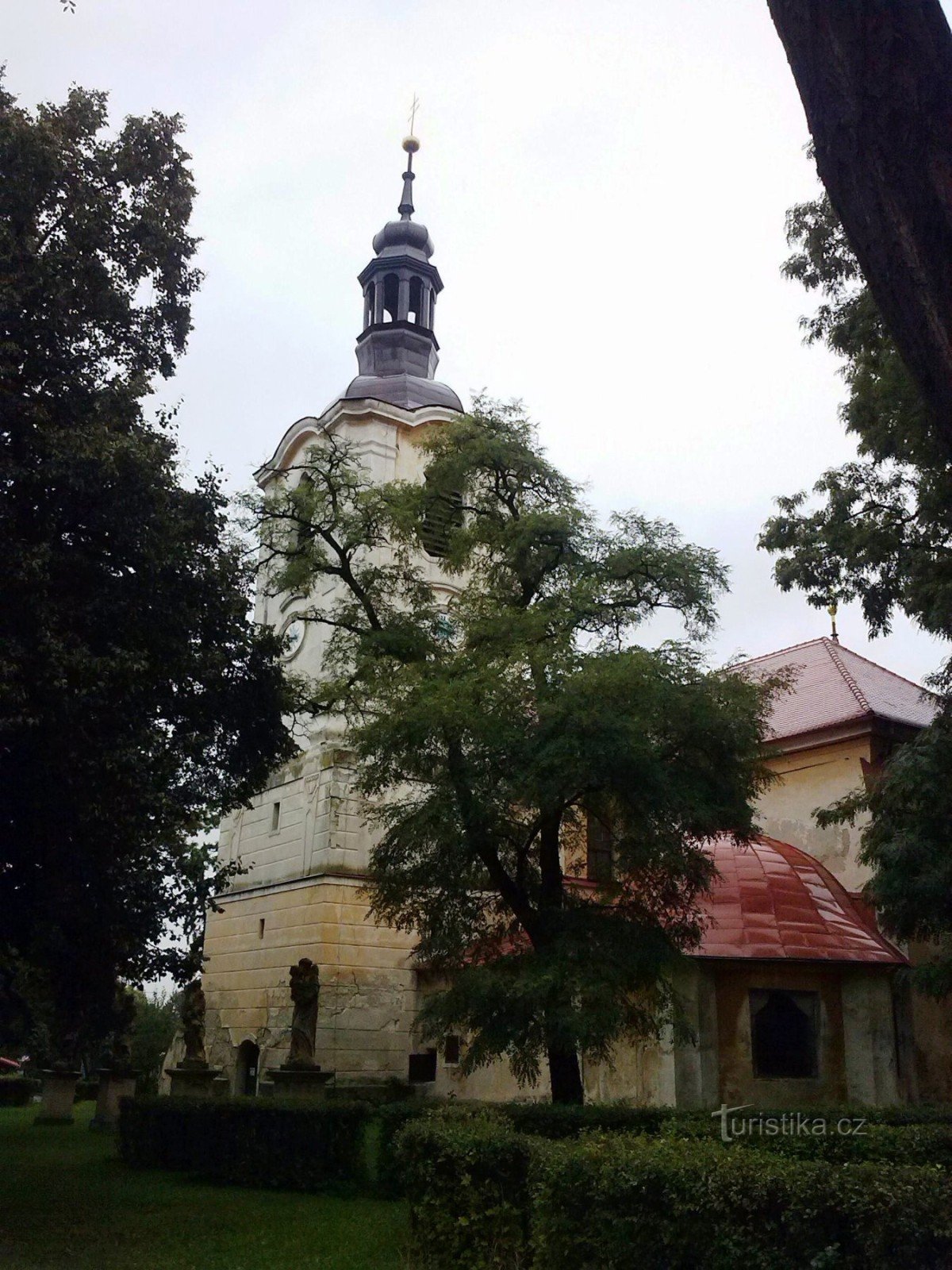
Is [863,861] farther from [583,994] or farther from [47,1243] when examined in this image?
[47,1243]

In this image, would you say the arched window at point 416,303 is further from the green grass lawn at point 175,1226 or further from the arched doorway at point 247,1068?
the green grass lawn at point 175,1226

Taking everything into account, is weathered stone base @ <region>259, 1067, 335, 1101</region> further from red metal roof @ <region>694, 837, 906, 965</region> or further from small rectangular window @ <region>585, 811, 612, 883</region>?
red metal roof @ <region>694, 837, 906, 965</region>

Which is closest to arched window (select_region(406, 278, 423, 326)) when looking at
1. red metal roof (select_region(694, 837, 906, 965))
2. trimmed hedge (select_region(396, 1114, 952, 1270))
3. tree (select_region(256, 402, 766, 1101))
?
tree (select_region(256, 402, 766, 1101))

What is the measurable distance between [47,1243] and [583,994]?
6063 millimetres

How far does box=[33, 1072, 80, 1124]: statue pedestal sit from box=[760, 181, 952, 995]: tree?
20590 millimetres

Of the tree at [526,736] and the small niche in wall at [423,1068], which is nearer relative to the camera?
the tree at [526,736]

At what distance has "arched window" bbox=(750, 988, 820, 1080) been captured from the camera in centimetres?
1925

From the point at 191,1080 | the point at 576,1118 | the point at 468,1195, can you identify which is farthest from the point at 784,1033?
the point at 468,1195

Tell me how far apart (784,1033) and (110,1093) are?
47.0 feet

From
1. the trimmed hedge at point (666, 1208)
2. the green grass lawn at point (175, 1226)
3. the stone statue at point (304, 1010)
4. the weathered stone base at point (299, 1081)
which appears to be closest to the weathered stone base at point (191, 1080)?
the stone statue at point (304, 1010)

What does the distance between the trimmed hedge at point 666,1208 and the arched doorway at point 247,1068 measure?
17.8 m

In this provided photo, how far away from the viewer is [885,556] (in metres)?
15.2

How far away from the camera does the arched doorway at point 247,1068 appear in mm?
25766

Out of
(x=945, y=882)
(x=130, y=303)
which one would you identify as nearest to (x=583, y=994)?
(x=945, y=882)
